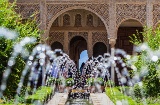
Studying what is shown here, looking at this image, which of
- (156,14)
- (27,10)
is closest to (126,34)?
(156,14)

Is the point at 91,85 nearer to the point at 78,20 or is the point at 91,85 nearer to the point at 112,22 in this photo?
the point at 112,22

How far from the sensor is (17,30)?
9641 millimetres

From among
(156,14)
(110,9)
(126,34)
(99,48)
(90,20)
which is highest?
(90,20)

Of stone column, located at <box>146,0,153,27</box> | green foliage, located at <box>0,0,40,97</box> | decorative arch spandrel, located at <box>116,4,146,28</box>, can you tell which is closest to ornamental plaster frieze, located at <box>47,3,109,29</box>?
decorative arch spandrel, located at <box>116,4,146,28</box>

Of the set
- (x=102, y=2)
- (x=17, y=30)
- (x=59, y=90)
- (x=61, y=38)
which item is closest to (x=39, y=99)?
(x=17, y=30)

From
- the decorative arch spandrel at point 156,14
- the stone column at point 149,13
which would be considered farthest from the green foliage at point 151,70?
the decorative arch spandrel at point 156,14

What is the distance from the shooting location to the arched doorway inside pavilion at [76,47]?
2306 centimetres

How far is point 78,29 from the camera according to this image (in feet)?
63.3

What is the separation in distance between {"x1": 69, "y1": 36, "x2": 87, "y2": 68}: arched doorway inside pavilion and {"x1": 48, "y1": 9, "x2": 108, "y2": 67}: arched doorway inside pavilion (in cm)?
328

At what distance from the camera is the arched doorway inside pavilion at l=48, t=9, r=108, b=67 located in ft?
62.7

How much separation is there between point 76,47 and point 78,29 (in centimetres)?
537

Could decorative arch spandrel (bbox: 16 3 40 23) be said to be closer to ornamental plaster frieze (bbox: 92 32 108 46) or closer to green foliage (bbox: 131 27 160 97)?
ornamental plaster frieze (bbox: 92 32 108 46)

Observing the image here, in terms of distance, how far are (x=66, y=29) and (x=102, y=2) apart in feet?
9.62

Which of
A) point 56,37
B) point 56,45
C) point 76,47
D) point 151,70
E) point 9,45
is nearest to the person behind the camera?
point 9,45
